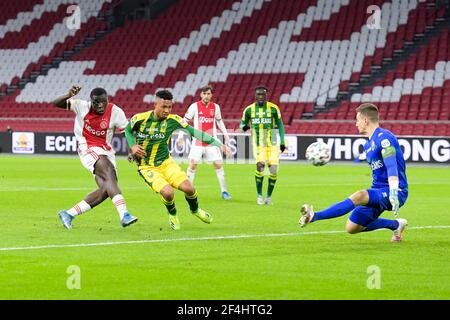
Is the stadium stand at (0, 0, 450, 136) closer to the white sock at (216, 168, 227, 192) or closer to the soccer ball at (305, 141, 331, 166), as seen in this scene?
the white sock at (216, 168, 227, 192)

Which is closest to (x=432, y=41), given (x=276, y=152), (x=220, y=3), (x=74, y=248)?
(x=220, y=3)

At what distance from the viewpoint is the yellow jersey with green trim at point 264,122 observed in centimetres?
2052

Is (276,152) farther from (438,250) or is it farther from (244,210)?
(438,250)

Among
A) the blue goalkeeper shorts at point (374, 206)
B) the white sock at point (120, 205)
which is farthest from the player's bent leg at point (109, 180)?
the blue goalkeeper shorts at point (374, 206)

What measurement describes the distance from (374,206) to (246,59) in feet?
107

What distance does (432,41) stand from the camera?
132 feet

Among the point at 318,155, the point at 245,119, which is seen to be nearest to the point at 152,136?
the point at 318,155

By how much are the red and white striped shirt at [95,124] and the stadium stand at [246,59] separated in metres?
21.6

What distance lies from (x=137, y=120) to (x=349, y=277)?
5.77 metres

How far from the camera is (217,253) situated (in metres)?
12.1

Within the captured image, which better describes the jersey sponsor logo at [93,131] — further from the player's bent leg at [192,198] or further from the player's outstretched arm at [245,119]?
the player's outstretched arm at [245,119]

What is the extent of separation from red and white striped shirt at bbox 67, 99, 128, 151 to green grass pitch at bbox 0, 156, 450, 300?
1236mm

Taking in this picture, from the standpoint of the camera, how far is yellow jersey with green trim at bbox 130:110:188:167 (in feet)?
49.5
